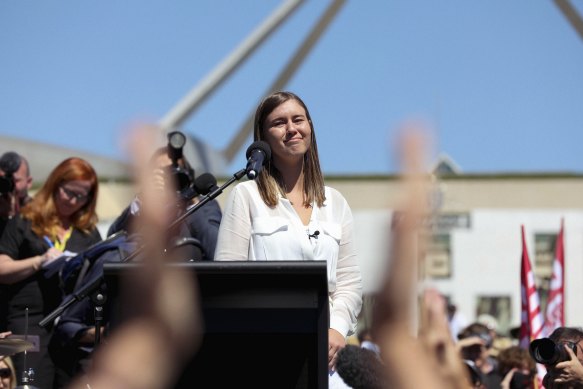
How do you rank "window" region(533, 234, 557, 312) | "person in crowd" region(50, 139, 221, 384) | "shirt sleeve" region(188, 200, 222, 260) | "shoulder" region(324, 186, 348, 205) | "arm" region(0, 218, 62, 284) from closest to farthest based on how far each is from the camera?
1. "shoulder" region(324, 186, 348, 205)
2. "person in crowd" region(50, 139, 221, 384)
3. "shirt sleeve" region(188, 200, 222, 260)
4. "arm" region(0, 218, 62, 284)
5. "window" region(533, 234, 557, 312)

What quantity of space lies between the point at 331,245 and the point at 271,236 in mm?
243

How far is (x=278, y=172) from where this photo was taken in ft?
16.4

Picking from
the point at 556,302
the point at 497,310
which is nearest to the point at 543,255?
the point at 497,310

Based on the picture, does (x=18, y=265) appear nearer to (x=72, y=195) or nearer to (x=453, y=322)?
(x=72, y=195)

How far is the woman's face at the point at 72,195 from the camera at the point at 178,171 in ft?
Result: 3.51

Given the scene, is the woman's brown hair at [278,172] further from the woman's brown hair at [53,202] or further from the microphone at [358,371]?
the woman's brown hair at [53,202]

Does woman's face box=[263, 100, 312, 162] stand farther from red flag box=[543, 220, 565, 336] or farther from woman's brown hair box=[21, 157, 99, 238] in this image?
red flag box=[543, 220, 565, 336]

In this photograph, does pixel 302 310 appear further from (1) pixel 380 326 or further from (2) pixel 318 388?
(1) pixel 380 326

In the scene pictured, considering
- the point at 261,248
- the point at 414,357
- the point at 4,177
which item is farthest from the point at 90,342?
the point at 414,357

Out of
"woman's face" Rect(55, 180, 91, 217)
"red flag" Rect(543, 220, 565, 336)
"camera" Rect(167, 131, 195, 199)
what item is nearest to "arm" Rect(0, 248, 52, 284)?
"woman's face" Rect(55, 180, 91, 217)

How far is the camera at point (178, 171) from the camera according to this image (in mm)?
5329

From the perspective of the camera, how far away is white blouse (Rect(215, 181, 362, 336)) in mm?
4781

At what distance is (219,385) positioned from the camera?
409 cm

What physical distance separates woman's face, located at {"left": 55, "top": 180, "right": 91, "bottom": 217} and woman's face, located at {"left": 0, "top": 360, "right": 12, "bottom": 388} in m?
0.93
